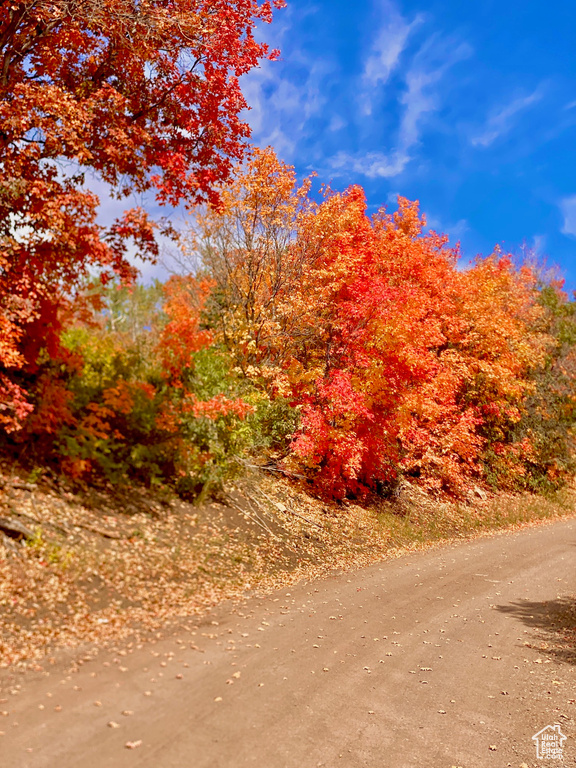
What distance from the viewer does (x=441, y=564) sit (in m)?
15.3

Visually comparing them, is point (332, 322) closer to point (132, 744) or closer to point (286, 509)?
point (286, 509)

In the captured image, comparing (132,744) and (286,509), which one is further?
(286,509)

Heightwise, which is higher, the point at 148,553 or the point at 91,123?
the point at 91,123

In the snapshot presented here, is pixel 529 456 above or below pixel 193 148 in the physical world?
below

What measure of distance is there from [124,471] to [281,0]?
36.3 feet

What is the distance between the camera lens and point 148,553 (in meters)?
10.6

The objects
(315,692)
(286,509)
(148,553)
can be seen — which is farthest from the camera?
(286,509)

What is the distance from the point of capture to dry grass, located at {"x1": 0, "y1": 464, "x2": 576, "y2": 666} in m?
7.67

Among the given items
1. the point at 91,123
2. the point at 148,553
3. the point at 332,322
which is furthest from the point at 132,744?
the point at 332,322

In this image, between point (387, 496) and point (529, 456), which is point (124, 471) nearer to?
point (387, 496)

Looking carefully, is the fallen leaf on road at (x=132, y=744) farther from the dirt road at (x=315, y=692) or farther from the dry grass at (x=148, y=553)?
the dry grass at (x=148, y=553)

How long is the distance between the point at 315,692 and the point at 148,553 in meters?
5.05

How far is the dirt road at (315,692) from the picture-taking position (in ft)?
17.3

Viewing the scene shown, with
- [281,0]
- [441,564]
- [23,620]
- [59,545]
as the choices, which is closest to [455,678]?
[23,620]
